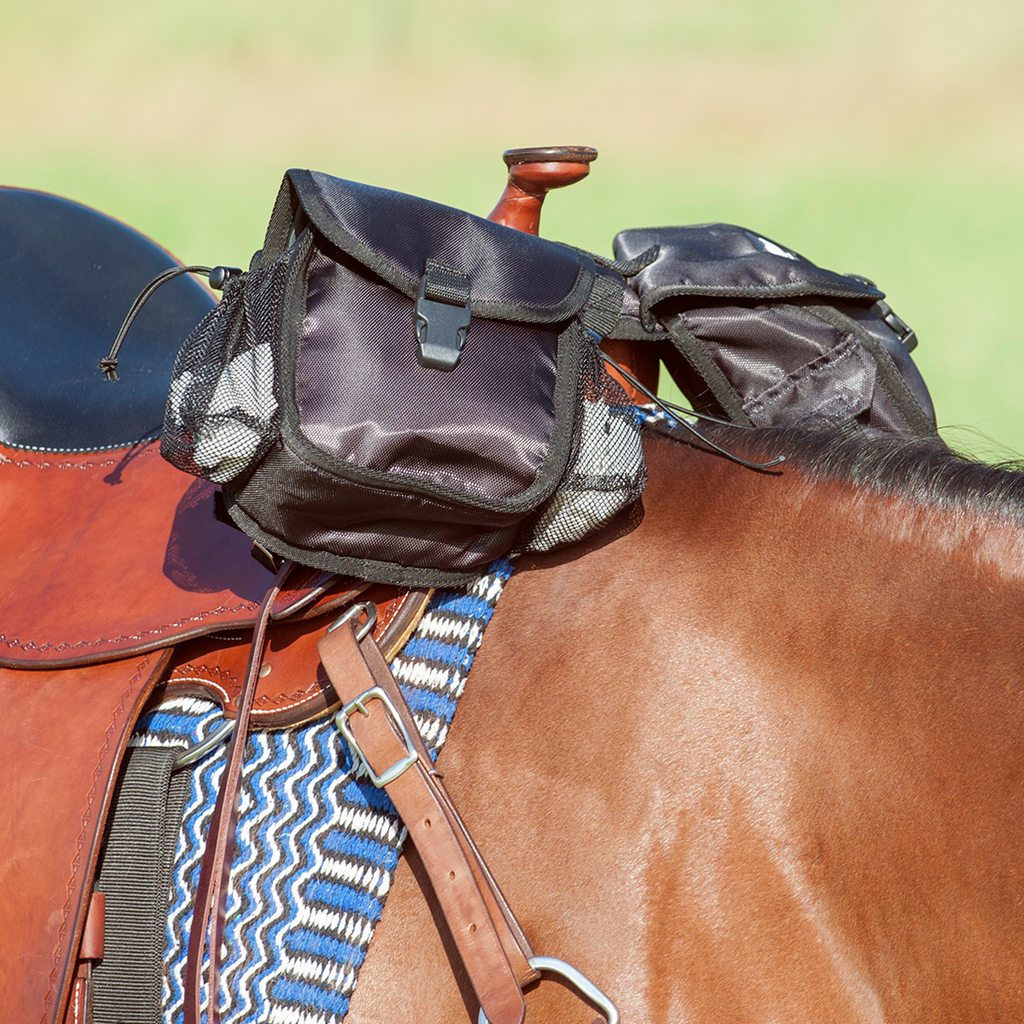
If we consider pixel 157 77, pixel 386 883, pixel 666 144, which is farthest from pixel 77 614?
pixel 157 77

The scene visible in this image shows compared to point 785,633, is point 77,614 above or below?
below

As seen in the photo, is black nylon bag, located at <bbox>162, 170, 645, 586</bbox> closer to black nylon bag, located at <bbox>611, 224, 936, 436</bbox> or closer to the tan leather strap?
the tan leather strap

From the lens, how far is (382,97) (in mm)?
12164

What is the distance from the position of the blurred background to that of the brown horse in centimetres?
427

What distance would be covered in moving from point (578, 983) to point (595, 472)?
1.44 ft

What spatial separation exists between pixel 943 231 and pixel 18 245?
283 inches

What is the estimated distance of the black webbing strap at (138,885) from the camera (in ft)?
2.87

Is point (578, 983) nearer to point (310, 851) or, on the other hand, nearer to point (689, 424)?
point (310, 851)

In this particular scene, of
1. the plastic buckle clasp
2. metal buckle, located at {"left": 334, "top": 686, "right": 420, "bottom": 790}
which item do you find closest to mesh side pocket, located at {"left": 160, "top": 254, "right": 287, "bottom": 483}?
the plastic buckle clasp

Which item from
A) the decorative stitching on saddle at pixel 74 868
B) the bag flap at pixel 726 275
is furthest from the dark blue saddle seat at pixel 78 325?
the bag flap at pixel 726 275

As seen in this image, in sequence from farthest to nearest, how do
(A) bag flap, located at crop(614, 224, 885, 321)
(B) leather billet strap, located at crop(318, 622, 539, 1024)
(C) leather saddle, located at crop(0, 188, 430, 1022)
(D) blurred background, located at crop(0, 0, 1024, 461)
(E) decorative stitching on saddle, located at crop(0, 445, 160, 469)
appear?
(D) blurred background, located at crop(0, 0, 1024, 461)
(E) decorative stitching on saddle, located at crop(0, 445, 160, 469)
(A) bag flap, located at crop(614, 224, 885, 321)
(C) leather saddle, located at crop(0, 188, 430, 1022)
(B) leather billet strap, located at crop(318, 622, 539, 1024)

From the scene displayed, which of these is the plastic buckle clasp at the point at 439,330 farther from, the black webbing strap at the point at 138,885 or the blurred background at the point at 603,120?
the blurred background at the point at 603,120

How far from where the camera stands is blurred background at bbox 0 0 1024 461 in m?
6.76

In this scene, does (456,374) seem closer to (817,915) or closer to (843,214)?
(817,915)
